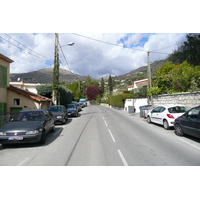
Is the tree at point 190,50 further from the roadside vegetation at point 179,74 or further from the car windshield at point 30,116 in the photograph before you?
the car windshield at point 30,116

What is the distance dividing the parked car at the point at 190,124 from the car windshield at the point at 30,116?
22.7ft

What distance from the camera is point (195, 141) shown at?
6.41 m

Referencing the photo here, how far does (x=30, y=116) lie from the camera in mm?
7316

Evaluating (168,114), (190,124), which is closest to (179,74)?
(168,114)

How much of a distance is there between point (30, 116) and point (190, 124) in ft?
24.8

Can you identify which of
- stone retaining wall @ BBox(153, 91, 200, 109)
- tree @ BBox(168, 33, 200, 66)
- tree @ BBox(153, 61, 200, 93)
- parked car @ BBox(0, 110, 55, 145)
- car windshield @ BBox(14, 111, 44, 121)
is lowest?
parked car @ BBox(0, 110, 55, 145)

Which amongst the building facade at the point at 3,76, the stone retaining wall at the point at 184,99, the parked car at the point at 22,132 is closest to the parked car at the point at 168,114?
the stone retaining wall at the point at 184,99

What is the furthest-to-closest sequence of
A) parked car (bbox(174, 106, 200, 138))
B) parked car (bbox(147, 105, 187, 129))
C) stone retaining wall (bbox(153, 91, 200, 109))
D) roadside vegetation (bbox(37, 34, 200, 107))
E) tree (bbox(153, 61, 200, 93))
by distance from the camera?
roadside vegetation (bbox(37, 34, 200, 107))
tree (bbox(153, 61, 200, 93))
stone retaining wall (bbox(153, 91, 200, 109))
parked car (bbox(147, 105, 187, 129))
parked car (bbox(174, 106, 200, 138))

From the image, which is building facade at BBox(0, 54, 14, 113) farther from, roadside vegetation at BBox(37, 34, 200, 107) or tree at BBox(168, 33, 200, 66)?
tree at BBox(168, 33, 200, 66)

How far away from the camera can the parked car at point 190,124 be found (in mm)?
6087

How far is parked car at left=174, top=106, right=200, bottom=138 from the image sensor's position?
6087mm

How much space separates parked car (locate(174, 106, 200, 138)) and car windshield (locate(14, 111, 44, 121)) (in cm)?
691

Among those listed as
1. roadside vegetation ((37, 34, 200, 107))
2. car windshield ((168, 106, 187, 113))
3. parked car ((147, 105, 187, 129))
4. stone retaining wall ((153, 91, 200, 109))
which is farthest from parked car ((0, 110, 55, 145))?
roadside vegetation ((37, 34, 200, 107))
